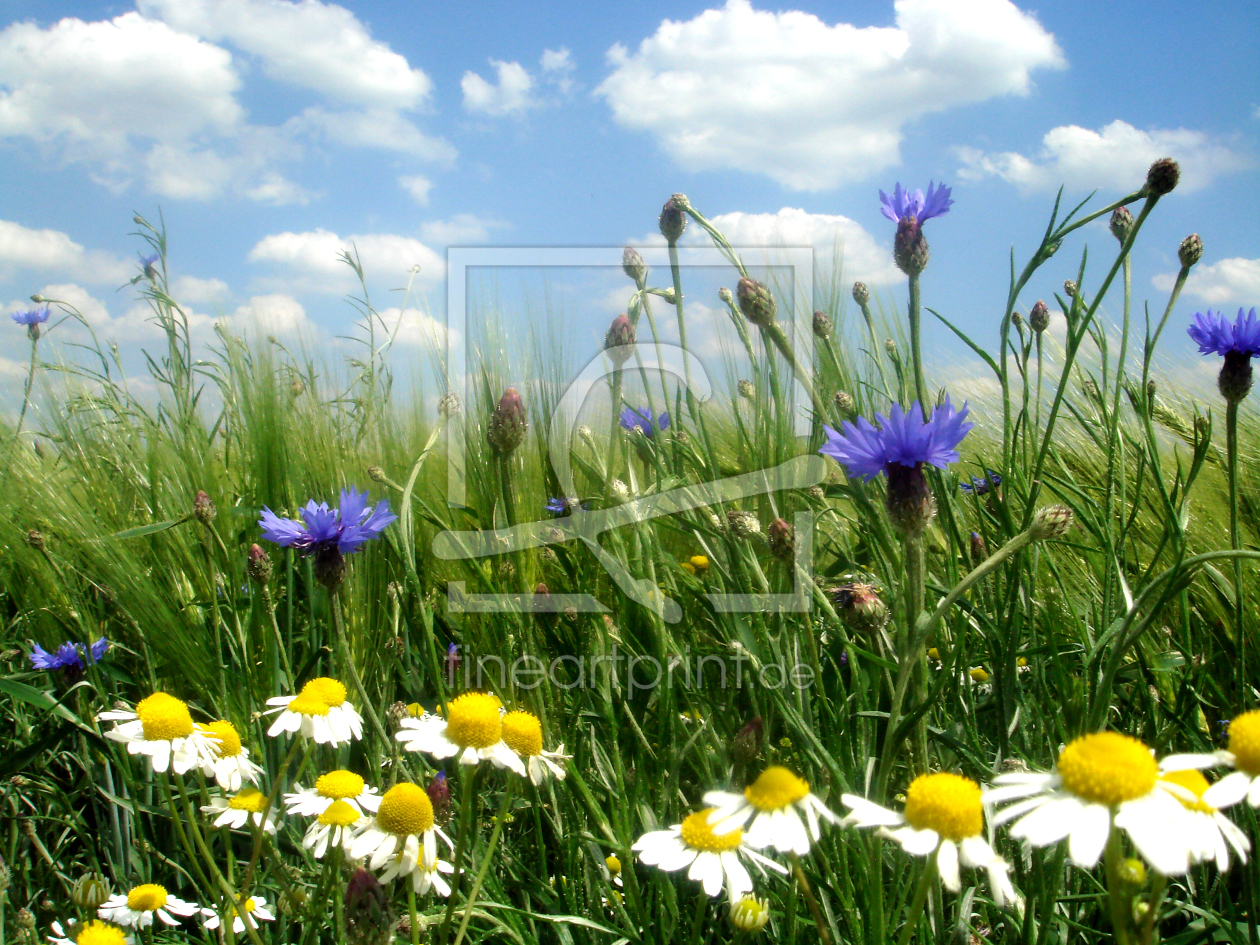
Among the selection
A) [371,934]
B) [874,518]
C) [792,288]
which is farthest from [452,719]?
[792,288]

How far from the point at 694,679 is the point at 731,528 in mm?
398

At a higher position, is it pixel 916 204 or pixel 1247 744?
pixel 916 204

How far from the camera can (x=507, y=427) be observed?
127 cm

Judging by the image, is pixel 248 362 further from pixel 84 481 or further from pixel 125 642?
pixel 125 642

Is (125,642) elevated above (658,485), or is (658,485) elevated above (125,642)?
(658,485)

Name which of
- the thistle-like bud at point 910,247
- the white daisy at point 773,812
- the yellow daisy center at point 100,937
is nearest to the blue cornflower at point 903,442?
the white daisy at point 773,812

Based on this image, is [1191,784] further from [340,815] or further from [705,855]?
[340,815]

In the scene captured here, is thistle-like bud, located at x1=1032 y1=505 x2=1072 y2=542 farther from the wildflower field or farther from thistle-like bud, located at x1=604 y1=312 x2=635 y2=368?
thistle-like bud, located at x1=604 y1=312 x2=635 y2=368

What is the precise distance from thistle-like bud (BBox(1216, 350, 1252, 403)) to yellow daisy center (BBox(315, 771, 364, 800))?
1.28 meters

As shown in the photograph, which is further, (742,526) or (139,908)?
(742,526)

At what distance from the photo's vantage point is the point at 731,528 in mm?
1013

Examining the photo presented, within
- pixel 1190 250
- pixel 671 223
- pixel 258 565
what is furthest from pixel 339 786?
pixel 1190 250

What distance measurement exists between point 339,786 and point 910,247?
→ 1.01m

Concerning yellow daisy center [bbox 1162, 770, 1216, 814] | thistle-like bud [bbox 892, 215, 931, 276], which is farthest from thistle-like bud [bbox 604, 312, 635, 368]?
yellow daisy center [bbox 1162, 770, 1216, 814]
